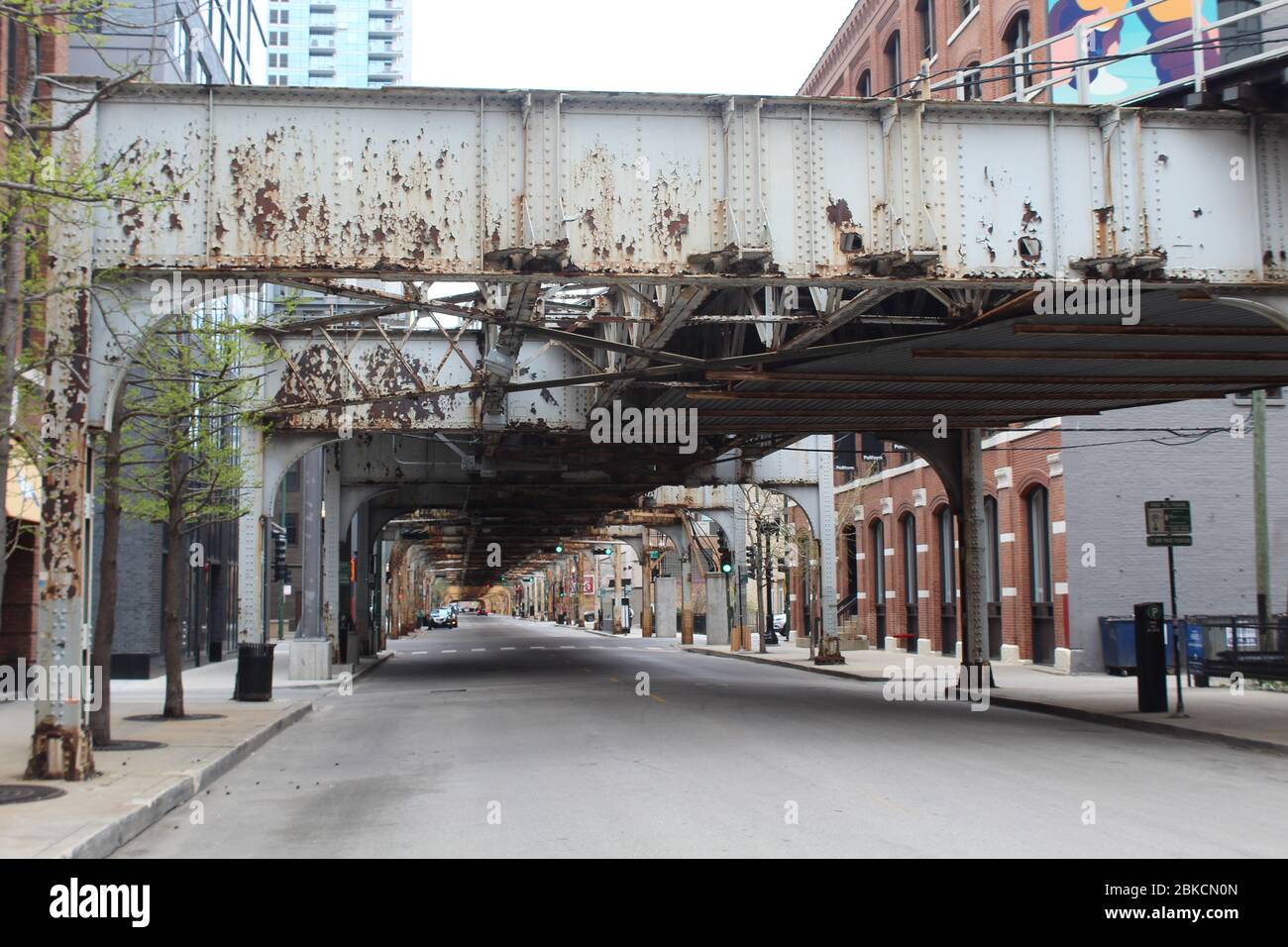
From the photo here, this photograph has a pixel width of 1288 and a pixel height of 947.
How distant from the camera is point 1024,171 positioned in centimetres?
1525

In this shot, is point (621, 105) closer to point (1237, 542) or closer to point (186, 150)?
point (186, 150)

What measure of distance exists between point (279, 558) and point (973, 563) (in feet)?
57.3

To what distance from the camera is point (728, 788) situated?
11.8 m

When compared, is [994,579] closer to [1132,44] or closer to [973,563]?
[973,563]

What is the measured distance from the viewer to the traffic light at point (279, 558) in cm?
3178

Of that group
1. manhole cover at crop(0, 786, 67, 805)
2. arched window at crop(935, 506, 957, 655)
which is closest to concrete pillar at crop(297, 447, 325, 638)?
arched window at crop(935, 506, 957, 655)

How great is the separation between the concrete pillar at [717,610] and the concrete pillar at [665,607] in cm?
1522

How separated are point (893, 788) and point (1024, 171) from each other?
7.66m

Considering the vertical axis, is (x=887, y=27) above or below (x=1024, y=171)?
above

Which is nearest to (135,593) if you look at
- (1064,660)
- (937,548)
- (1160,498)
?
(1064,660)

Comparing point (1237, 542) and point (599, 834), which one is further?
point (1237, 542)

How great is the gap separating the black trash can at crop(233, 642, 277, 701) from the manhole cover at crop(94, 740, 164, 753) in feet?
24.3

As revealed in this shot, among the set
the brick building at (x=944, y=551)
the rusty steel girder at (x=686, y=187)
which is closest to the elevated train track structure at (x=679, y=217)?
the rusty steel girder at (x=686, y=187)

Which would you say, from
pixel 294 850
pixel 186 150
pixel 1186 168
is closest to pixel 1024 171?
pixel 1186 168
